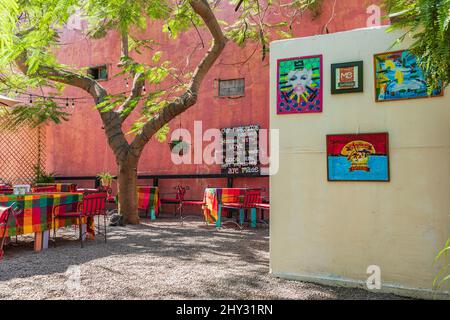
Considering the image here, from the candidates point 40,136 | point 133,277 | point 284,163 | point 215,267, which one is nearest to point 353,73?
point 284,163

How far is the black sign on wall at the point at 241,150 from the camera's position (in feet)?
29.4

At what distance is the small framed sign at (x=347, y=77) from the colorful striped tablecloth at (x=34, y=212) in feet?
13.1

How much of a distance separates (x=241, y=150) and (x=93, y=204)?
13.6 feet

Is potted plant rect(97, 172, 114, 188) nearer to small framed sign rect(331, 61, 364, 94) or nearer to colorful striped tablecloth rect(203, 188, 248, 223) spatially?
colorful striped tablecloth rect(203, 188, 248, 223)

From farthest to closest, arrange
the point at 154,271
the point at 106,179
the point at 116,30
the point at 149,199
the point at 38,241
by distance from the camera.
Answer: the point at 106,179
the point at 149,199
the point at 116,30
the point at 38,241
the point at 154,271

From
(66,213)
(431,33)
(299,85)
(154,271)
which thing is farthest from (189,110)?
(431,33)

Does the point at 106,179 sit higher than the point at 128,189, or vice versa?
the point at 106,179

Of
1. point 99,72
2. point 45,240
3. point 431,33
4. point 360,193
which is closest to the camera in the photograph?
point 431,33

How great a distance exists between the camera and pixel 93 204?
5.76 metres

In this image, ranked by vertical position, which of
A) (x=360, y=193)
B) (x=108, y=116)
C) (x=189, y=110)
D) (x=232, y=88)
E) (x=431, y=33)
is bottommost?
(x=360, y=193)

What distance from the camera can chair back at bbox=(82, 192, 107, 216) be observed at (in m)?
5.65

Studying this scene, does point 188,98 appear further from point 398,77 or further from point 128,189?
point 398,77

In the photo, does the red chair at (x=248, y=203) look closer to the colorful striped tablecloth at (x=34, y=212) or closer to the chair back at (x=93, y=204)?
the chair back at (x=93, y=204)

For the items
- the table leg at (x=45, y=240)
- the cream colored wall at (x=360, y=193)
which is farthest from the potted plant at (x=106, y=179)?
the cream colored wall at (x=360, y=193)
